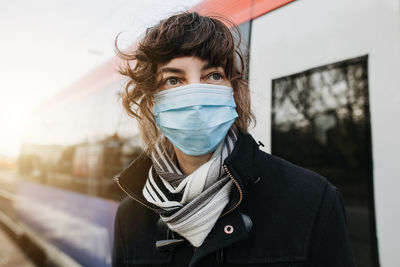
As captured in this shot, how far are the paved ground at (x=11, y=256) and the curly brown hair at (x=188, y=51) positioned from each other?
4.93 m

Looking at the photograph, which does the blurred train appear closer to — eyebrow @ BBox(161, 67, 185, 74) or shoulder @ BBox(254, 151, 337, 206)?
shoulder @ BBox(254, 151, 337, 206)

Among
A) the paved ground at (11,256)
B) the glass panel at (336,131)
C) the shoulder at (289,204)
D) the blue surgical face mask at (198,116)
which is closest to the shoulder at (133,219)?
the blue surgical face mask at (198,116)

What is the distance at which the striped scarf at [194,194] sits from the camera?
3.69ft

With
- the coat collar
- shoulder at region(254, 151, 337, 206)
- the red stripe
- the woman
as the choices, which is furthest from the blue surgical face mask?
the red stripe

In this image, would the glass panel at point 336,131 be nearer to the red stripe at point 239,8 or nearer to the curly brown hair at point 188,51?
the curly brown hair at point 188,51

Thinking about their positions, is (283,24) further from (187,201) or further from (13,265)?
(13,265)

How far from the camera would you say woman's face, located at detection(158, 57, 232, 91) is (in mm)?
1257

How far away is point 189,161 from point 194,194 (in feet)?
0.76

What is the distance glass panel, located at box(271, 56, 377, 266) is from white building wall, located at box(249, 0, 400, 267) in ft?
0.12

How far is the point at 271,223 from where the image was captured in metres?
1.10

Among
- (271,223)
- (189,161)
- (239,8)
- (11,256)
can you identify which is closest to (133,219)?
(189,161)

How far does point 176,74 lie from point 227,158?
0.45 metres

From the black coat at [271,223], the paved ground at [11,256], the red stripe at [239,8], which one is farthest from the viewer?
the paved ground at [11,256]

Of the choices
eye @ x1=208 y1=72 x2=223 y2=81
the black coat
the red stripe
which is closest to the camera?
the black coat
